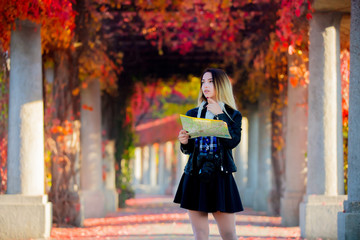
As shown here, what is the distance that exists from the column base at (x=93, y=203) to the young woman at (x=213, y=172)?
8780mm

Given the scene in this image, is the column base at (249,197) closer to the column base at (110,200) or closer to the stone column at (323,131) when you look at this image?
the column base at (110,200)

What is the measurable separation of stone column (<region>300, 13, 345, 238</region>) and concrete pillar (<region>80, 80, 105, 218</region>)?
5.74m

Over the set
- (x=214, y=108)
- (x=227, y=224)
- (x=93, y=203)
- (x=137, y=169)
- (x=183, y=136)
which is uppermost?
(x=214, y=108)

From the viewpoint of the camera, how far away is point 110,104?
16344 mm

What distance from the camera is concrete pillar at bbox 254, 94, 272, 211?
16219 millimetres

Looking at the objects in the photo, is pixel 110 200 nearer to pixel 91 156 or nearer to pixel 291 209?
pixel 91 156

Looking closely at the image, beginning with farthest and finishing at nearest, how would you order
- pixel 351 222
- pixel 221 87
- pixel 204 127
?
pixel 351 222 < pixel 221 87 < pixel 204 127

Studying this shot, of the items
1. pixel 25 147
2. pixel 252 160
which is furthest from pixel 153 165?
pixel 25 147

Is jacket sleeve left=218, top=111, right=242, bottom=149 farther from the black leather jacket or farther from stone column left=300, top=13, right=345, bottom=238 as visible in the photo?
stone column left=300, top=13, right=345, bottom=238

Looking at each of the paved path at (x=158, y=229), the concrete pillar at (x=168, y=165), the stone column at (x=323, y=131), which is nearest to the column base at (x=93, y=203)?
the paved path at (x=158, y=229)

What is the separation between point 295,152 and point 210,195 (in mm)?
6932

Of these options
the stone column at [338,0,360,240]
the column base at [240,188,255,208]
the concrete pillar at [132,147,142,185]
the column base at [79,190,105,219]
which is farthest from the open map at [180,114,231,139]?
the concrete pillar at [132,147,142,185]

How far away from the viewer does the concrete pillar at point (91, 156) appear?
44.0 feet

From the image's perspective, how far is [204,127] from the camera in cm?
462
